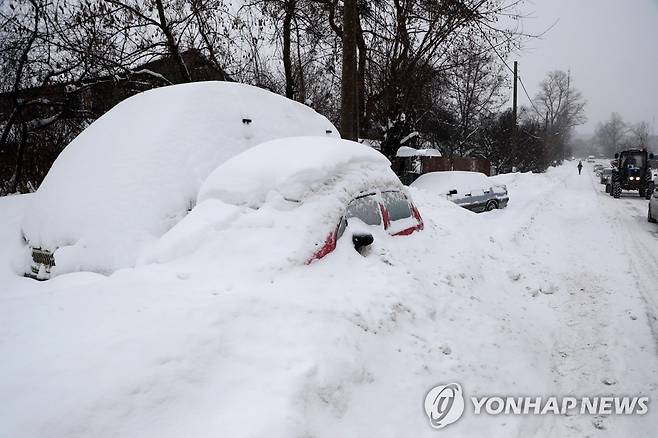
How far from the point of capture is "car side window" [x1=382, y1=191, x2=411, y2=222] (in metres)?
4.89

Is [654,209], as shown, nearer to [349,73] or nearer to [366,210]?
[349,73]

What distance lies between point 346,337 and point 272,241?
1.11 metres

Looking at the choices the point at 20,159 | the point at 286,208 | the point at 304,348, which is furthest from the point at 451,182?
the point at 20,159

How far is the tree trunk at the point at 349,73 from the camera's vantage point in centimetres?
1034

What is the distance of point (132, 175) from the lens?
465cm

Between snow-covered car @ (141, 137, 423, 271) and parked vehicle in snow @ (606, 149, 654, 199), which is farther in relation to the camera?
parked vehicle in snow @ (606, 149, 654, 199)

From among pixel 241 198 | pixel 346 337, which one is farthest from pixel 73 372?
pixel 241 198

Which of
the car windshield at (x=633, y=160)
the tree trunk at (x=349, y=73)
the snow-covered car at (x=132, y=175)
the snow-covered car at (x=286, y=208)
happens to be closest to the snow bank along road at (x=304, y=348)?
the snow-covered car at (x=286, y=208)

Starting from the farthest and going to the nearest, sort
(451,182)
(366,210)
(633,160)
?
(633,160) → (451,182) → (366,210)

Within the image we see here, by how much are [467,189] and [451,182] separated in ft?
1.89

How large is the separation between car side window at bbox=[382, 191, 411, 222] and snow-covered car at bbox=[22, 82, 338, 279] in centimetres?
223

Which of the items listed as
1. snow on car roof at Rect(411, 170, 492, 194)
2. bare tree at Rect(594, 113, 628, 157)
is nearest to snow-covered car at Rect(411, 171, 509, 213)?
snow on car roof at Rect(411, 170, 492, 194)

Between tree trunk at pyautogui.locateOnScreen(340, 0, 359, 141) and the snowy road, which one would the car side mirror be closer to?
the snowy road

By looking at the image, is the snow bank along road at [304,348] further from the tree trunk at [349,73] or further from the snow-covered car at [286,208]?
the tree trunk at [349,73]
